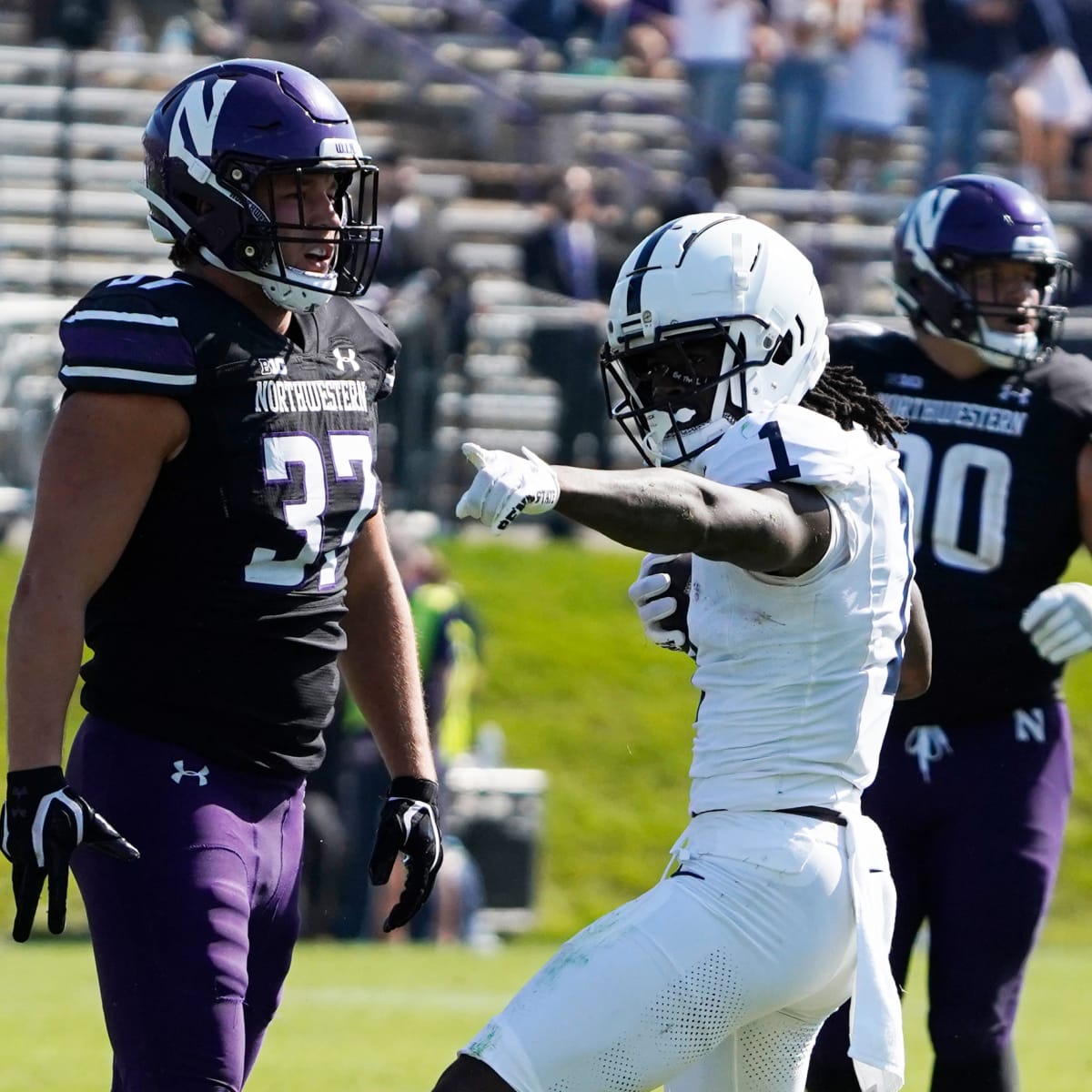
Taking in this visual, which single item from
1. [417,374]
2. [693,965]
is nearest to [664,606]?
[693,965]

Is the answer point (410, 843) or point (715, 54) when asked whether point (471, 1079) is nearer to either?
point (410, 843)

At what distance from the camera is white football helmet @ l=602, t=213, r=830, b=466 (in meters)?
3.13

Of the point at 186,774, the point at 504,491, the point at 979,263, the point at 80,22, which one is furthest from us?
the point at 80,22

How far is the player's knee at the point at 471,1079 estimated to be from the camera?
113 inches

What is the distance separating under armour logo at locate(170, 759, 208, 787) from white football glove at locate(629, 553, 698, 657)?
2.29ft

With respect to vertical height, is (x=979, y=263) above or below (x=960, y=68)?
below

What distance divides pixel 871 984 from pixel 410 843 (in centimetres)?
91

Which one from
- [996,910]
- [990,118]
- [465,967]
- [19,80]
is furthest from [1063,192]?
[996,910]

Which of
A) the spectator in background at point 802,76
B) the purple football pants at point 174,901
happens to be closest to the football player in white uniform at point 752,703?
the purple football pants at point 174,901

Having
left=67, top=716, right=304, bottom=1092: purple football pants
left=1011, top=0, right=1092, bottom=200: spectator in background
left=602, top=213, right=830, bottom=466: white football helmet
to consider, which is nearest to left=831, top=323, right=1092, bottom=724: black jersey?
left=602, top=213, right=830, bottom=466: white football helmet

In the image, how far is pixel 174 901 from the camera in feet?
10.3

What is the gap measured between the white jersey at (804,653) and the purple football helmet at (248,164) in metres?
0.76

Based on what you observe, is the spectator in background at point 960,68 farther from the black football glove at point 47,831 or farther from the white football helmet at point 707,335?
the black football glove at point 47,831

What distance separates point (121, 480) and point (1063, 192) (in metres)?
13.3
